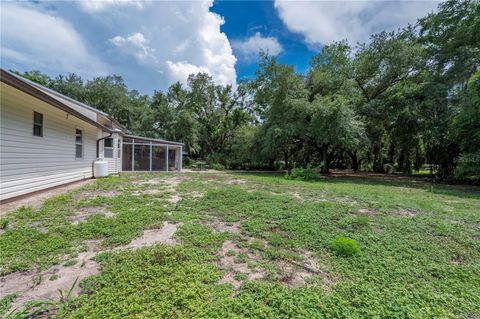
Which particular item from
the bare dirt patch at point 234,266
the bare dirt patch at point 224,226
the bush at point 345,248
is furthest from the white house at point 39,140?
the bush at point 345,248

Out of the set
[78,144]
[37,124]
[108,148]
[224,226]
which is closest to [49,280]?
[224,226]

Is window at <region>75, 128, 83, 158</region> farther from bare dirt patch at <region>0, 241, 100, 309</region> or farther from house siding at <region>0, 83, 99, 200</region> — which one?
bare dirt patch at <region>0, 241, 100, 309</region>

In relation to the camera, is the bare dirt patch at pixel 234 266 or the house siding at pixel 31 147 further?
the house siding at pixel 31 147

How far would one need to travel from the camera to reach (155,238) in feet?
9.58

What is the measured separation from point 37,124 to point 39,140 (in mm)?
448

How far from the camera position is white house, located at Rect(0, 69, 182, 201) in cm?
434

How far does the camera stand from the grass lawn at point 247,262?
5.49 feet

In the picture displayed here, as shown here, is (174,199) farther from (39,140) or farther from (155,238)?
(39,140)

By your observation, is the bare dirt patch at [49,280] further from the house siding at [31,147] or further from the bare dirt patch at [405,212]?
the bare dirt patch at [405,212]

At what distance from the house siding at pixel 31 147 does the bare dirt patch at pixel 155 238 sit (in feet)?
13.1

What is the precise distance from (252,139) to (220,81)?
12289 mm

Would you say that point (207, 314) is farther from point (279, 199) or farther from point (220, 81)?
point (220, 81)

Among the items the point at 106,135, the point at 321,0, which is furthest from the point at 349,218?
the point at 106,135

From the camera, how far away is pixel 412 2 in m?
11.2
